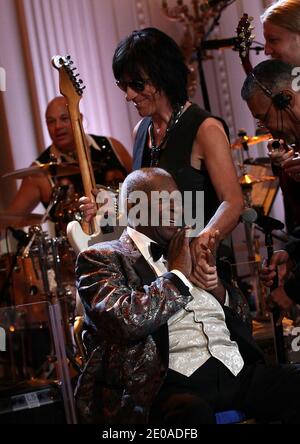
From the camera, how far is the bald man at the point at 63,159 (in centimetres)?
575

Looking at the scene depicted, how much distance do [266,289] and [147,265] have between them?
1.00 m

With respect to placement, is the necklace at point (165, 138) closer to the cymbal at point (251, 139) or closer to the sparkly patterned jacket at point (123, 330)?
the sparkly patterned jacket at point (123, 330)

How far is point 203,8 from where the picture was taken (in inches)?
260

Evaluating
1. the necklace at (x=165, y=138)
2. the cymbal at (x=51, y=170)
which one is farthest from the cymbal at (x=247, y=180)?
the necklace at (x=165, y=138)

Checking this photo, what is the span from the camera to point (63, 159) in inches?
233

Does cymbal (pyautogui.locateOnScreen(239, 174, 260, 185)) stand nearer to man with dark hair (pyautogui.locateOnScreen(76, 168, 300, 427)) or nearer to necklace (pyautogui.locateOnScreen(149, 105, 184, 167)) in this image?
necklace (pyautogui.locateOnScreen(149, 105, 184, 167))

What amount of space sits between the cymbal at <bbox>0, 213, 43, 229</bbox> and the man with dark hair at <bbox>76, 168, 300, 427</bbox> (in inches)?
111

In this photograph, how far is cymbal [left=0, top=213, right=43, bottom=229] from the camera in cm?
588

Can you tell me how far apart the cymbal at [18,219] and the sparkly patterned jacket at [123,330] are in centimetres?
286

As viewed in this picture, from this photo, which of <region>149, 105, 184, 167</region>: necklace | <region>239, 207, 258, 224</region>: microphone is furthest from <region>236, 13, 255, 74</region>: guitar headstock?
<region>239, 207, 258, 224</region>: microphone

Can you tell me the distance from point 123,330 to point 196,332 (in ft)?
0.96

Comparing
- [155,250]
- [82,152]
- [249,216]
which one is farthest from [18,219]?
[155,250]

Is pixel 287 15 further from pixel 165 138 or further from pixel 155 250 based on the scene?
pixel 155 250
